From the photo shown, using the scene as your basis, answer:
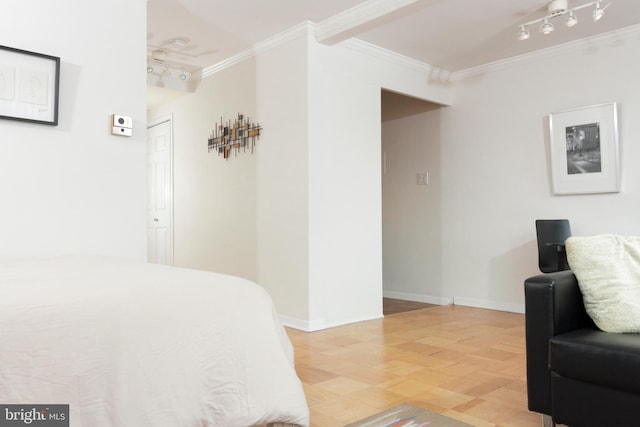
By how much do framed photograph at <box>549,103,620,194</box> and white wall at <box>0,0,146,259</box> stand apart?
3.36m

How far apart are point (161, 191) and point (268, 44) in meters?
2.38

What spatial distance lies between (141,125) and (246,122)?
5.41 feet

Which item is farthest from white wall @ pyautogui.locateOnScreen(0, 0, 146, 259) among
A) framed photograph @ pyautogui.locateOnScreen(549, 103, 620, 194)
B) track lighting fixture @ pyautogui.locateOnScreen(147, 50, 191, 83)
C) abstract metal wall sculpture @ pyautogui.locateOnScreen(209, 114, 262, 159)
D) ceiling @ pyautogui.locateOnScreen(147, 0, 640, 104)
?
framed photograph @ pyautogui.locateOnScreen(549, 103, 620, 194)

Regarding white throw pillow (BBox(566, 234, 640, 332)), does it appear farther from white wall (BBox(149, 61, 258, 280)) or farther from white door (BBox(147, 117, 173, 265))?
white door (BBox(147, 117, 173, 265))

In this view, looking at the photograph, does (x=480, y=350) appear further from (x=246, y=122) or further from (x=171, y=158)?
(x=171, y=158)

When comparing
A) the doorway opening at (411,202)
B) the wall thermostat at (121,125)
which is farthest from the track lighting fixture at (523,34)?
the wall thermostat at (121,125)

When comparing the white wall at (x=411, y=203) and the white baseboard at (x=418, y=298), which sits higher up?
the white wall at (x=411, y=203)

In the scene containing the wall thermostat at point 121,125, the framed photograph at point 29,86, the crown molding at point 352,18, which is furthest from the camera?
the crown molding at point 352,18

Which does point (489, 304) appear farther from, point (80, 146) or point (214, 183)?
point (80, 146)

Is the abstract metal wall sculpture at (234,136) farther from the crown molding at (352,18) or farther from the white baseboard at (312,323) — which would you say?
the white baseboard at (312,323)

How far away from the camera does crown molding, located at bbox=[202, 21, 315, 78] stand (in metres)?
3.90

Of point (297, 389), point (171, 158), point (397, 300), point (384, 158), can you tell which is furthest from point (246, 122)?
point (297, 389)

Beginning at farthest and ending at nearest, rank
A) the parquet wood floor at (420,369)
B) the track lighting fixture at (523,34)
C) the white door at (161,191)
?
the white door at (161,191), the track lighting fixture at (523,34), the parquet wood floor at (420,369)

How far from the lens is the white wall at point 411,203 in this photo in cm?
529
